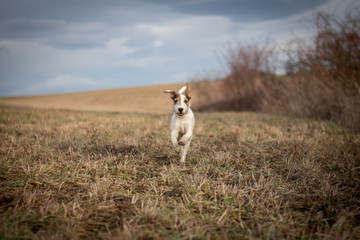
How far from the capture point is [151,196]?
289 centimetres

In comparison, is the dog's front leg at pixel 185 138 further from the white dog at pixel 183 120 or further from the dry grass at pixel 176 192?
the dry grass at pixel 176 192

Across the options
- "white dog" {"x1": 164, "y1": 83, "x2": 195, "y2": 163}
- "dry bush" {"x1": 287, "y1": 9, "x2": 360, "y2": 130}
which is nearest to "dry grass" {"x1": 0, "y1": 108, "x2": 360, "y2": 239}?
"white dog" {"x1": 164, "y1": 83, "x2": 195, "y2": 163}

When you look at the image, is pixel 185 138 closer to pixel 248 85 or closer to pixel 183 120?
pixel 183 120

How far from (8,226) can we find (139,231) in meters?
1.24

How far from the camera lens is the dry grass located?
2.23 metres

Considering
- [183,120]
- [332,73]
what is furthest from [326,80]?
[183,120]

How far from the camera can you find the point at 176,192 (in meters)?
3.02

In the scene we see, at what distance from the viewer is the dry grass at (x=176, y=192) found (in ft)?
7.31

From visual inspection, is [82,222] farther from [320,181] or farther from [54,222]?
[320,181]

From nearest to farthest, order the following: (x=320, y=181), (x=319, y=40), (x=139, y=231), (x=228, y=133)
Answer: (x=139, y=231) < (x=320, y=181) < (x=228, y=133) < (x=319, y=40)

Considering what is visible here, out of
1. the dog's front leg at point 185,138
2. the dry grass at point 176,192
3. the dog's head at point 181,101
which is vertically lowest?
the dry grass at point 176,192

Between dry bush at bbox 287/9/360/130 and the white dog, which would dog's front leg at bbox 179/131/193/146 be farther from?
dry bush at bbox 287/9/360/130

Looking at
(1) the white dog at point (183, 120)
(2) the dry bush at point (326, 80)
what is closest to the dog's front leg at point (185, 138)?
(1) the white dog at point (183, 120)

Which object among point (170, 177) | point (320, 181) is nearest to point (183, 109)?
point (170, 177)
